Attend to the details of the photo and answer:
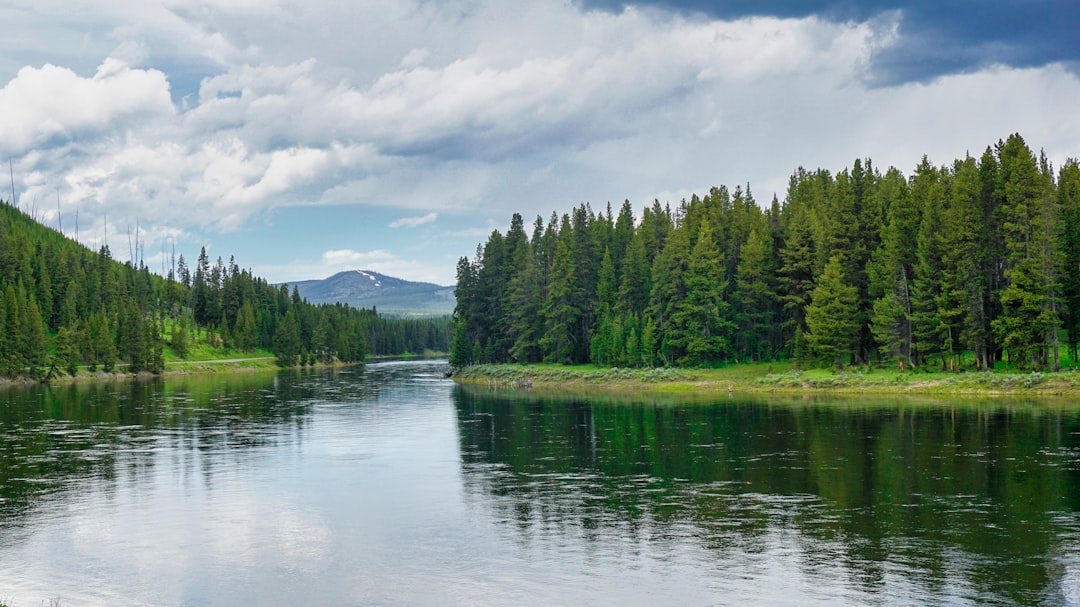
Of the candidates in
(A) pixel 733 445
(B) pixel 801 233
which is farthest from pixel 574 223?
(A) pixel 733 445

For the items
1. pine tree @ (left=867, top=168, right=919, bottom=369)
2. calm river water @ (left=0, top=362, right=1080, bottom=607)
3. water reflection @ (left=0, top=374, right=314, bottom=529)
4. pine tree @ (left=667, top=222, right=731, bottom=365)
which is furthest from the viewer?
pine tree @ (left=667, top=222, right=731, bottom=365)

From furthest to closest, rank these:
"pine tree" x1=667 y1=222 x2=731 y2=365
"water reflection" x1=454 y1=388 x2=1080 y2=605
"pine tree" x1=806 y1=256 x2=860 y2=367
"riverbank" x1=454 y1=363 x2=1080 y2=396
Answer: "pine tree" x1=667 y1=222 x2=731 y2=365
"pine tree" x1=806 y1=256 x2=860 y2=367
"riverbank" x1=454 y1=363 x2=1080 y2=396
"water reflection" x1=454 y1=388 x2=1080 y2=605

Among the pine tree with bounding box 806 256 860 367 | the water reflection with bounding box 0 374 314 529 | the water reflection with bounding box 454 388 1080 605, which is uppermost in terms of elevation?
the pine tree with bounding box 806 256 860 367

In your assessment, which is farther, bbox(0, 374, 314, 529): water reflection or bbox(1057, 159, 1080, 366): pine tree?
bbox(1057, 159, 1080, 366): pine tree

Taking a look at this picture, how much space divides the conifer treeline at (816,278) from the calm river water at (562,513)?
2010 centimetres

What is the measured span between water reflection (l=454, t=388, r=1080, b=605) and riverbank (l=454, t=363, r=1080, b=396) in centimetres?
1191

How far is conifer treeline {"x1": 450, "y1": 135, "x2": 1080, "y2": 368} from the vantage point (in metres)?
75.6

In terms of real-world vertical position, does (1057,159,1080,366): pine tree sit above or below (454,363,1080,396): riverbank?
above

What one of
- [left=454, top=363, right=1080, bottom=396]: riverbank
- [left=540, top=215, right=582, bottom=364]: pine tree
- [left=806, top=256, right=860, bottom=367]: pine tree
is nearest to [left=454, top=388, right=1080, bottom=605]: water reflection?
[left=454, top=363, right=1080, bottom=396]: riverbank

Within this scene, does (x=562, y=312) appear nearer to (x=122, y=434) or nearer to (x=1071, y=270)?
(x=1071, y=270)

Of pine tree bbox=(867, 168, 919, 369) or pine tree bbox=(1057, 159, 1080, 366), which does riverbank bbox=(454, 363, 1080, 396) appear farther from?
pine tree bbox=(1057, 159, 1080, 366)

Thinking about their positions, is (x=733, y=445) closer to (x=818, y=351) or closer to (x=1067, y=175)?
(x=818, y=351)

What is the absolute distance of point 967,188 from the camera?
79.9m

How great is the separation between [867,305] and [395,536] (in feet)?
256
